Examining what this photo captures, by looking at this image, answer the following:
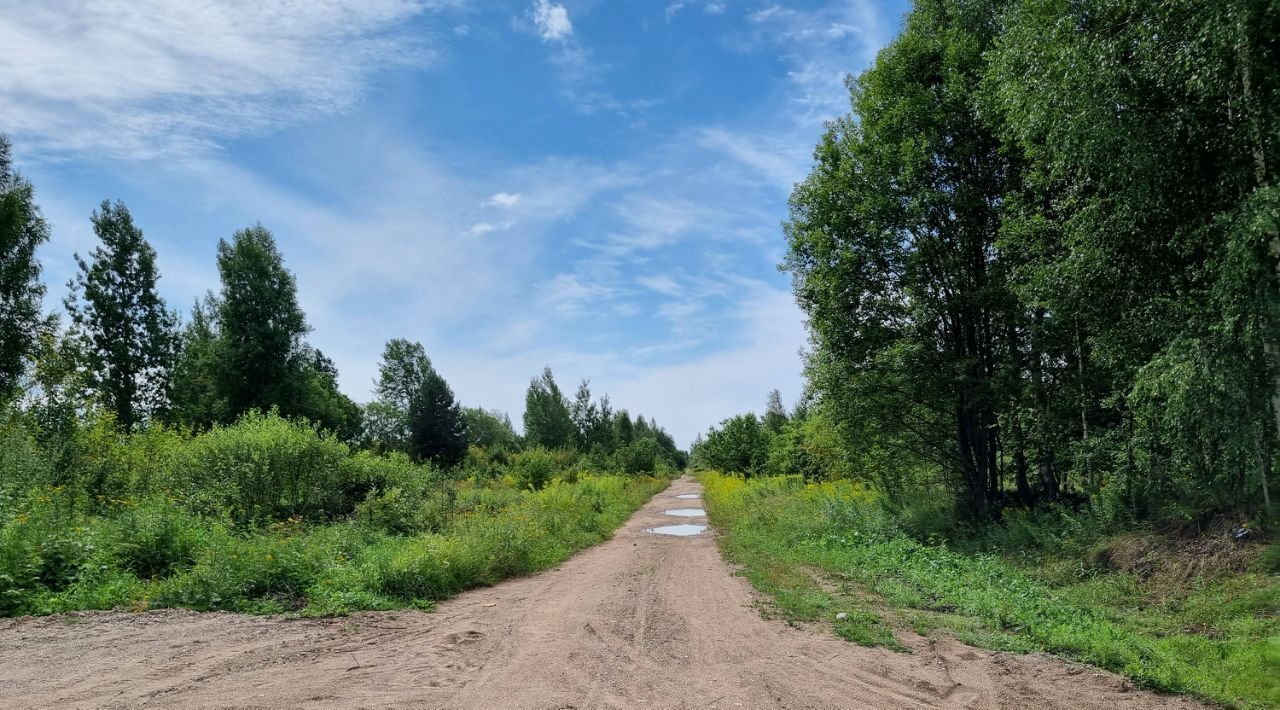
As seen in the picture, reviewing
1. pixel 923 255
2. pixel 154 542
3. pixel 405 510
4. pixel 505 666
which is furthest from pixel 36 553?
pixel 923 255

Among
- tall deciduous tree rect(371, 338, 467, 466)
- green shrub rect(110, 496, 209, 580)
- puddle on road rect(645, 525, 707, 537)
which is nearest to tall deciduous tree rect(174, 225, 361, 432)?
tall deciduous tree rect(371, 338, 467, 466)

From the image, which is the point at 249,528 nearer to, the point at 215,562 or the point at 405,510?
the point at 405,510

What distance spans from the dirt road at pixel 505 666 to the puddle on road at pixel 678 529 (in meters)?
10.6

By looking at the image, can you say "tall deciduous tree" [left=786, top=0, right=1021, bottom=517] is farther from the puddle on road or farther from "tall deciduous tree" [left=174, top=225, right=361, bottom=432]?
"tall deciduous tree" [left=174, top=225, right=361, bottom=432]

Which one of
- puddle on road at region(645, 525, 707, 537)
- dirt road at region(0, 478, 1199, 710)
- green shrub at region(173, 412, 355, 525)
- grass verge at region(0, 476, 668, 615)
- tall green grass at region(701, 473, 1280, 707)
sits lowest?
puddle on road at region(645, 525, 707, 537)


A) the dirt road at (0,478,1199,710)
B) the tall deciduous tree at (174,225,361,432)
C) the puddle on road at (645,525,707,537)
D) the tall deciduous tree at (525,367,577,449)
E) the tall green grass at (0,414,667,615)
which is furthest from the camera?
the tall deciduous tree at (525,367,577,449)

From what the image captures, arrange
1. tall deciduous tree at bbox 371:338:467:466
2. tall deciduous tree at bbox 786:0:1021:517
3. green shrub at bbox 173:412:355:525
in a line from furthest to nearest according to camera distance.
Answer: tall deciduous tree at bbox 371:338:467:466, tall deciduous tree at bbox 786:0:1021:517, green shrub at bbox 173:412:355:525

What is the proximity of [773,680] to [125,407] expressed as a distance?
37547mm

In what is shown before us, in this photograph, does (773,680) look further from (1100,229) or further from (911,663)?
(1100,229)

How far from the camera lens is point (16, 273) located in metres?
20.4

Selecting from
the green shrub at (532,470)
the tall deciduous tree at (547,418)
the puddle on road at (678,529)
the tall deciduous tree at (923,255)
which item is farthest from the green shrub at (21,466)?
the tall deciduous tree at (547,418)

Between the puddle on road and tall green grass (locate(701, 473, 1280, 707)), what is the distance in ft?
16.6

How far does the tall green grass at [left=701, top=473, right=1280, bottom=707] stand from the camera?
566cm

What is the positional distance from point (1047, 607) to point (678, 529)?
1289 centimetres
